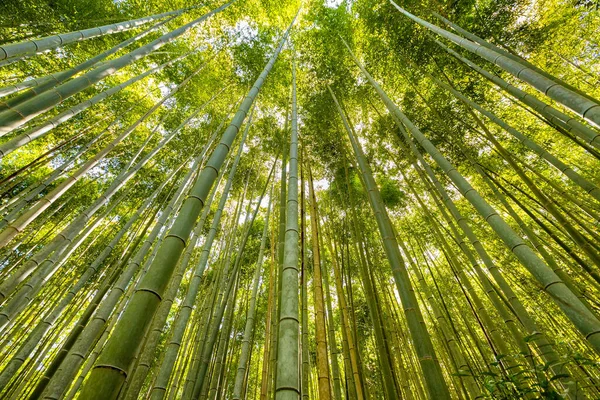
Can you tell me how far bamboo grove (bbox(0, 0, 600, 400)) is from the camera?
5.90 feet

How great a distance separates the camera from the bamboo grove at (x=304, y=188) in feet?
5.90

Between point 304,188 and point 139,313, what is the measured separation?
2.07 metres

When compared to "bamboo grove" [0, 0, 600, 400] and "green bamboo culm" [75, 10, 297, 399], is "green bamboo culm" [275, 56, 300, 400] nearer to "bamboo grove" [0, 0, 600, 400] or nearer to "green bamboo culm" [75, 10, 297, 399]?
"bamboo grove" [0, 0, 600, 400]

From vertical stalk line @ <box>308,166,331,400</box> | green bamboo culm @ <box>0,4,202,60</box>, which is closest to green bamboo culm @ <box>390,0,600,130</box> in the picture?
vertical stalk line @ <box>308,166,331,400</box>

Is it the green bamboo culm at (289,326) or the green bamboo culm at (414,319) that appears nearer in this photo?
the green bamboo culm at (289,326)

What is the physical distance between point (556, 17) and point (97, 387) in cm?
636

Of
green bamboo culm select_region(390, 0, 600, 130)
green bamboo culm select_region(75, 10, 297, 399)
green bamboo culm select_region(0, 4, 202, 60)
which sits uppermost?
green bamboo culm select_region(0, 4, 202, 60)

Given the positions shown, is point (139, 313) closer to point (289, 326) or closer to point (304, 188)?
point (289, 326)

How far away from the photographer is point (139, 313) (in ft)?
2.77

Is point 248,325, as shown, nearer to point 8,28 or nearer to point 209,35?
point 209,35

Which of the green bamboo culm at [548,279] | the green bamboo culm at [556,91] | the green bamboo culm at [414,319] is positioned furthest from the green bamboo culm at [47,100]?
the green bamboo culm at [556,91]

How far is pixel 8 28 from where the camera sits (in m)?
4.37

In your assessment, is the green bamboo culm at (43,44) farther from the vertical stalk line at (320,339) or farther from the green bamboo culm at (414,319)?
the green bamboo culm at (414,319)

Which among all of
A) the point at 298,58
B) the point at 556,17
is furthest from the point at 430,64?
the point at 298,58
